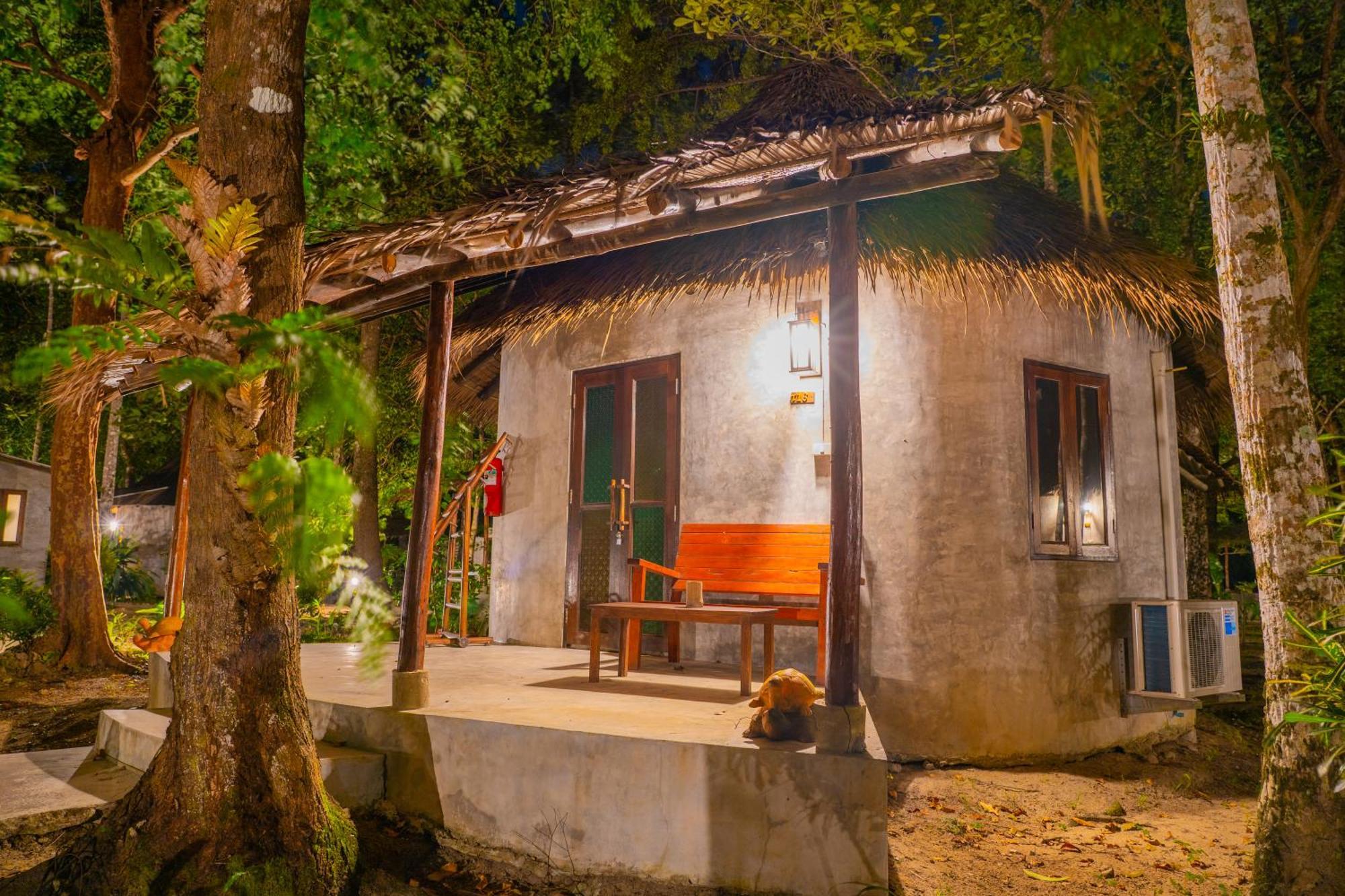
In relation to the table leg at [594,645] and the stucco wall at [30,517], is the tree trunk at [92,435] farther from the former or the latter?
the stucco wall at [30,517]

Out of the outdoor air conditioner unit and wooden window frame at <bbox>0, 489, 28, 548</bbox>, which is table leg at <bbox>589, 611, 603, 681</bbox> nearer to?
the outdoor air conditioner unit

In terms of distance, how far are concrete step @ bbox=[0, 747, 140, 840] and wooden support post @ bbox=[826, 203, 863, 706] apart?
11.7 ft

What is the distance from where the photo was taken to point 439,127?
1233 cm

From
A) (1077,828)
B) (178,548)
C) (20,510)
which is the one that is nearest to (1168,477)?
(1077,828)

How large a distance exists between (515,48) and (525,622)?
952 centimetres

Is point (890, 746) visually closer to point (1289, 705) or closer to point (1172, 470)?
point (1289, 705)

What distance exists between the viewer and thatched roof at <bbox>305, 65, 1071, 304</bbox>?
135 inches

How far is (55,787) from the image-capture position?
4.22m

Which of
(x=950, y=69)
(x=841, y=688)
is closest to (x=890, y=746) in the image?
(x=841, y=688)

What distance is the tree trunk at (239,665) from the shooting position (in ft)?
10.2

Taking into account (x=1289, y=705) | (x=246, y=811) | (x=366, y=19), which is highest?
(x=366, y=19)

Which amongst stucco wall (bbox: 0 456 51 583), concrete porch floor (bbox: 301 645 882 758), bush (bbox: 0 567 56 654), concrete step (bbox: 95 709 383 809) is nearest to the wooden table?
concrete porch floor (bbox: 301 645 882 758)

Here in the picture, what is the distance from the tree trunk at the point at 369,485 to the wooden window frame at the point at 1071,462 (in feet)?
33.1

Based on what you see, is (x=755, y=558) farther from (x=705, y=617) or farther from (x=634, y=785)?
(x=634, y=785)
